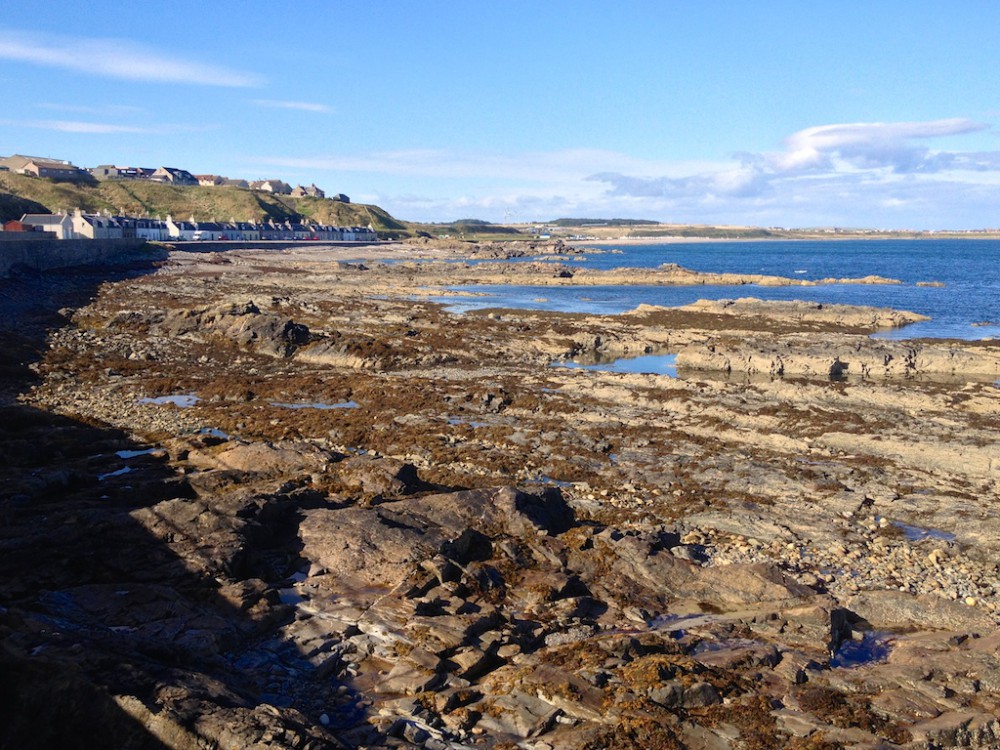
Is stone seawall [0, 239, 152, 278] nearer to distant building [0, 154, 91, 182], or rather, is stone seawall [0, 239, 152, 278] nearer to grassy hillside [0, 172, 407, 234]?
grassy hillside [0, 172, 407, 234]

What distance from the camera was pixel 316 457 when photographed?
69.1 feet

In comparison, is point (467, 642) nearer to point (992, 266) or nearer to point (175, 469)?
point (175, 469)

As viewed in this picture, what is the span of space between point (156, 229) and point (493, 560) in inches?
6302

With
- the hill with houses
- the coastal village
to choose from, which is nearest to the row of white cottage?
the coastal village

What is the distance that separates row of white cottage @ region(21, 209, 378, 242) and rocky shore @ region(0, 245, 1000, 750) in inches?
3128

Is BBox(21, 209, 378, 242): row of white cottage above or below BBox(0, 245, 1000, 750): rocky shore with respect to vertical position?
above

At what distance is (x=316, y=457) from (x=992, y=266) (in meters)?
160

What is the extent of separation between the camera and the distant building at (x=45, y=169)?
164500mm

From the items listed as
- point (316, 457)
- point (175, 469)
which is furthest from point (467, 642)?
point (175, 469)

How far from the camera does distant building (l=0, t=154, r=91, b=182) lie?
16450 centimetres

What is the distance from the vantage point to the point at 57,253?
78.1 m

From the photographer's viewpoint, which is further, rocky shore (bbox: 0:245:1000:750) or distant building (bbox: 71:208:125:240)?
distant building (bbox: 71:208:125:240)

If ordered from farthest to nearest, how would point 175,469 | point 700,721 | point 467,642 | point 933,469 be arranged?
point 933,469 < point 175,469 < point 467,642 < point 700,721

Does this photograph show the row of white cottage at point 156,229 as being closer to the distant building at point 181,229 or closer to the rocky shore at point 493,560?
the distant building at point 181,229
